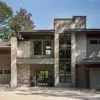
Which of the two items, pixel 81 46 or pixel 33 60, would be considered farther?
pixel 81 46

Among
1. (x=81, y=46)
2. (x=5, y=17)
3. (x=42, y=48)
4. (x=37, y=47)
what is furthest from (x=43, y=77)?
(x=5, y=17)

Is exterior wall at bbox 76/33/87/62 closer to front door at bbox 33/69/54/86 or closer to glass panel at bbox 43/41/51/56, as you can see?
glass panel at bbox 43/41/51/56

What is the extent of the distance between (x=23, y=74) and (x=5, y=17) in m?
25.5

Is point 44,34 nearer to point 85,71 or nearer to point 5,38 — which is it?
point 85,71

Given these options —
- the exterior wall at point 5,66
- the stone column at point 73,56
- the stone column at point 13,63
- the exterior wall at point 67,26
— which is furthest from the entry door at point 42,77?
the exterior wall at point 5,66

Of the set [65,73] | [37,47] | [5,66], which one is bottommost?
[65,73]

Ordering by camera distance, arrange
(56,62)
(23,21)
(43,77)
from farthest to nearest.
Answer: (23,21), (43,77), (56,62)

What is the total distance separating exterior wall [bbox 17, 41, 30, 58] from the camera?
2963 centimetres

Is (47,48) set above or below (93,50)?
above

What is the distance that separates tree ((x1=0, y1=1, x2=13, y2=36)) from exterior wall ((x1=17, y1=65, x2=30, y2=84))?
2261cm

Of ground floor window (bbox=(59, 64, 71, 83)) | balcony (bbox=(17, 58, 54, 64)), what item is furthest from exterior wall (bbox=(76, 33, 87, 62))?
balcony (bbox=(17, 58, 54, 64))

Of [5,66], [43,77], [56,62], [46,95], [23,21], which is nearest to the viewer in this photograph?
[46,95]

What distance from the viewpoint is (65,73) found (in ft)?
95.9

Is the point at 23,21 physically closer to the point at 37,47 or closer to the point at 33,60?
the point at 37,47
